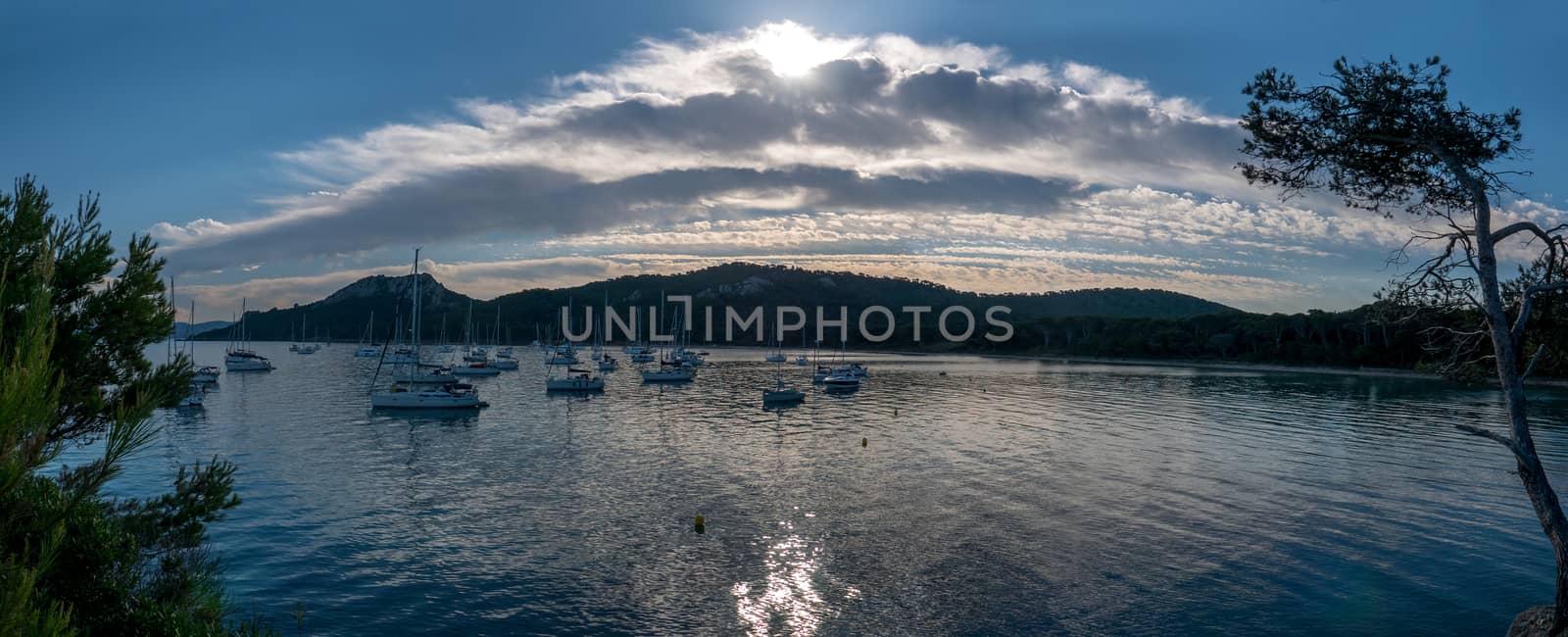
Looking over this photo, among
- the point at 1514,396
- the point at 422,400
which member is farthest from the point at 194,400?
the point at 1514,396

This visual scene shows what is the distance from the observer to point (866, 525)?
95.5 feet

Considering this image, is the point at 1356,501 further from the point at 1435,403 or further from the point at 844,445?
the point at 1435,403

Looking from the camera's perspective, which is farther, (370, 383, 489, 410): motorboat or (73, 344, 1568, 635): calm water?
(370, 383, 489, 410): motorboat

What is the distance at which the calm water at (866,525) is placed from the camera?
2058cm

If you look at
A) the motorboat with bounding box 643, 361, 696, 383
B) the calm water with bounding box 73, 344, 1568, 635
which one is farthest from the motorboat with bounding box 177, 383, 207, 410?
the motorboat with bounding box 643, 361, 696, 383

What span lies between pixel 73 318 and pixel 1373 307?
26.4m

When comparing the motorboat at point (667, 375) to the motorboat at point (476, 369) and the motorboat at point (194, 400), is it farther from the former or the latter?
the motorboat at point (194, 400)

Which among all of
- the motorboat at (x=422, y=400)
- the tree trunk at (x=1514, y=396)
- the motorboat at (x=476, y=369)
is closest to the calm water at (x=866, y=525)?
the motorboat at (x=422, y=400)

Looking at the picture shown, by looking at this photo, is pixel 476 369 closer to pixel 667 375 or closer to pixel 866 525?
pixel 667 375

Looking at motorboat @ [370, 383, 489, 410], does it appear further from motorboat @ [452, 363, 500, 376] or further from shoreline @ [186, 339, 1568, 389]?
shoreline @ [186, 339, 1568, 389]

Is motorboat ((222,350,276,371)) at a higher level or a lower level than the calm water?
higher

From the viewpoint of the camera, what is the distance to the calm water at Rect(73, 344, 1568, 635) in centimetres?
→ 2058

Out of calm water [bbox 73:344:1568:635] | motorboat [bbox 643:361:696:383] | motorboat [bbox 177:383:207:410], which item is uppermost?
motorboat [bbox 643:361:696:383]

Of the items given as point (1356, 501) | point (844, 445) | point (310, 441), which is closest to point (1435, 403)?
point (1356, 501)
